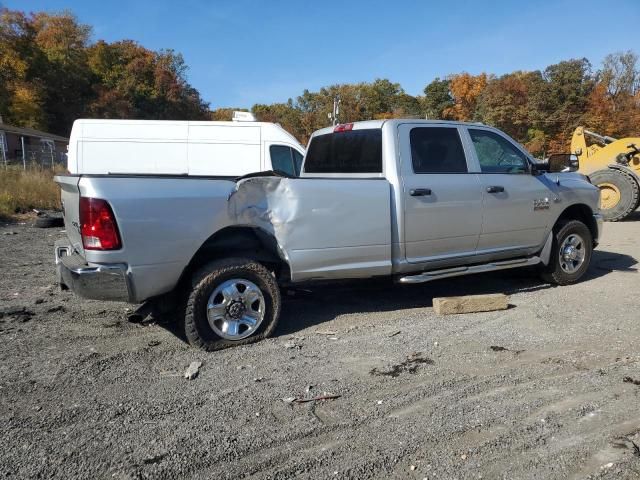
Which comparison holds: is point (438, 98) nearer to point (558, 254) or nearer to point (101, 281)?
point (558, 254)

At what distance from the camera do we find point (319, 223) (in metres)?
4.59

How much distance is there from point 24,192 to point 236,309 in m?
12.9

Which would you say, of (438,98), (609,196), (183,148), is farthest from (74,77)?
(609,196)

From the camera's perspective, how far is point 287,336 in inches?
187

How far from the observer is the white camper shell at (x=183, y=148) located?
35.2ft

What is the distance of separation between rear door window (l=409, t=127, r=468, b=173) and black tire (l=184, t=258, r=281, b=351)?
195cm

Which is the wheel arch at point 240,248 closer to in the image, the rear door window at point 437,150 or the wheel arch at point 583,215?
the rear door window at point 437,150

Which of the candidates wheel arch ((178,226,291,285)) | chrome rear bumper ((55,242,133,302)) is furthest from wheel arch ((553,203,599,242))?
chrome rear bumper ((55,242,133,302))

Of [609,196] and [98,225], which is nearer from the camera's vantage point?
[98,225]

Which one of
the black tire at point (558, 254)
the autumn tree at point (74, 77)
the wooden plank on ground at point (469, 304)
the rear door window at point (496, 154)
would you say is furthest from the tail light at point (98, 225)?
the autumn tree at point (74, 77)

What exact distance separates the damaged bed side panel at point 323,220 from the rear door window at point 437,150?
64 cm

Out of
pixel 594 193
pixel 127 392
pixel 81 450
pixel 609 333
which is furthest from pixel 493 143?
pixel 81 450

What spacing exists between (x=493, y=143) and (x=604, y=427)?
12.2 feet

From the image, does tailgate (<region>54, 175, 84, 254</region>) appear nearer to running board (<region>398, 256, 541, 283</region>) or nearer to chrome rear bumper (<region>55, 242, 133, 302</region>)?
chrome rear bumper (<region>55, 242, 133, 302</region>)
